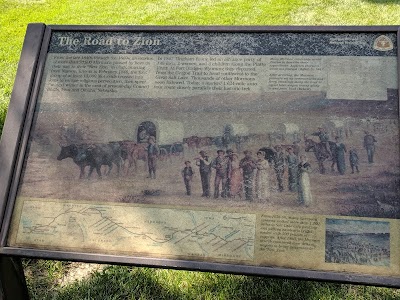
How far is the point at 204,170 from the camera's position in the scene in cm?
220

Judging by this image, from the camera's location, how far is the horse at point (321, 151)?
2.13 m

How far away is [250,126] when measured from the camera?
2236mm

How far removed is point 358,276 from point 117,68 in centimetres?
138

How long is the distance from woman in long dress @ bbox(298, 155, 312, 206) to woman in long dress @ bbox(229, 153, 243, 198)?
24 cm

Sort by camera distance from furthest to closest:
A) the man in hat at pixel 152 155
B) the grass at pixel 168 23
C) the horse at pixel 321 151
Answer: the grass at pixel 168 23 → the man in hat at pixel 152 155 → the horse at pixel 321 151

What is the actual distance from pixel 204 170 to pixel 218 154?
0.09m

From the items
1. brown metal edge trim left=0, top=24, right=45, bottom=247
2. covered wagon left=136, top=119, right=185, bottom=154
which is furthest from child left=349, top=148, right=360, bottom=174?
brown metal edge trim left=0, top=24, right=45, bottom=247

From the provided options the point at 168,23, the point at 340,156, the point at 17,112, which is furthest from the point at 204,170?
the point at 168,23

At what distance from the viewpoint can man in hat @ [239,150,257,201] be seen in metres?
2.13

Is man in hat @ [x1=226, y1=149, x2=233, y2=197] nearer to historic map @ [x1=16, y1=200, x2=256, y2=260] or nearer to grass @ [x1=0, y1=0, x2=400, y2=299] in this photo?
historic map @ [x1=16, y1=200, x2=256, y2=260]

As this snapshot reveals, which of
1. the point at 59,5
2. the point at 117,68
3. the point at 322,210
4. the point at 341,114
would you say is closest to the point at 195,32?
the point at 117,68

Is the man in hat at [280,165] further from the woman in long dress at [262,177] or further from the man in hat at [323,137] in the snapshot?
the man in hat at [323,137]

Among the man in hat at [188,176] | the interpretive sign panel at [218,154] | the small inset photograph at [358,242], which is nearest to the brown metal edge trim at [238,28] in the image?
the interpretive sign panel at [218,154]

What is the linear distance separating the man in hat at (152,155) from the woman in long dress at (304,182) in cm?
60
